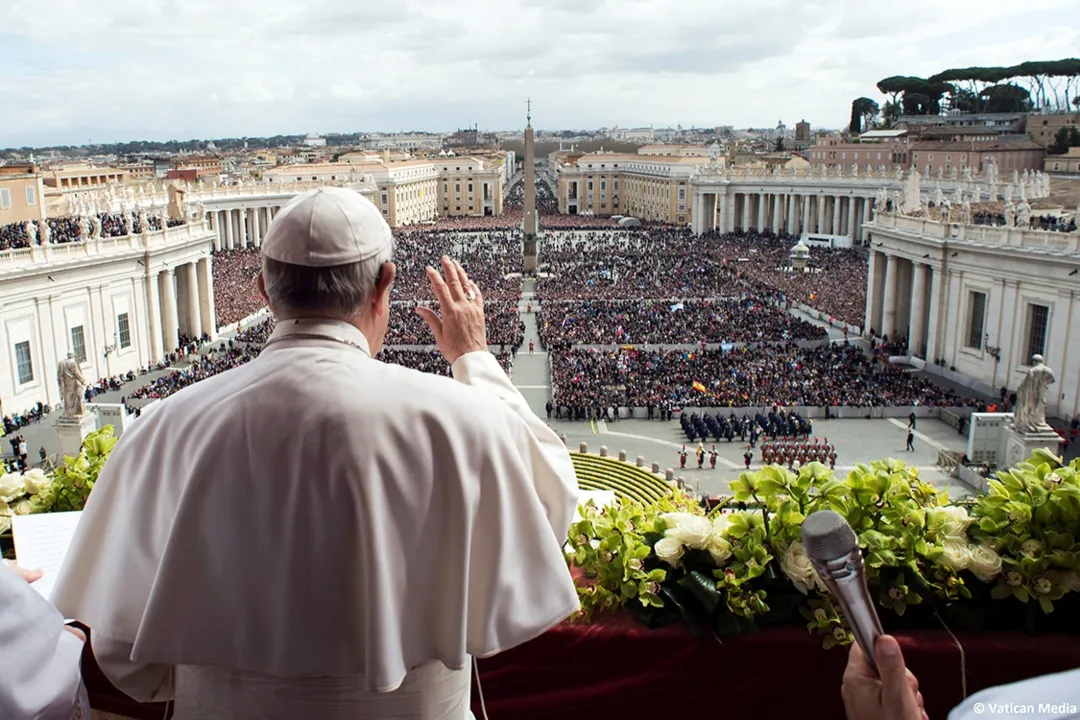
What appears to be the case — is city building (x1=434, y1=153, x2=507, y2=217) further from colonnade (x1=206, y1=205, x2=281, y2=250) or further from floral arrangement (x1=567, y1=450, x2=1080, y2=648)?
floral arrangement (x1=567, y1=450, x2=1080, y2=648)

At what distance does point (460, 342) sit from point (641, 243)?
81680mm

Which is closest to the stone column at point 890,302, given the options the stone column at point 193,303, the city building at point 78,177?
the stone column at point 193,303

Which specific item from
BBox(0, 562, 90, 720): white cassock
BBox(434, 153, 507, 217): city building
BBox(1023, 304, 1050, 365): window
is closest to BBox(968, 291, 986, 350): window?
BBox(1023, 304, 1050, 365): window

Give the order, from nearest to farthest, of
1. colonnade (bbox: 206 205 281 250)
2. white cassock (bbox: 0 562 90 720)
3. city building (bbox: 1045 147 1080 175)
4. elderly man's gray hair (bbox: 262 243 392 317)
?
white cassock (bbox: 0 562 90 720) < elderly man's gray hair (bbox: 262 243 392 317) < city building (bbox: 1045 147 1080 175) < colonnade (bbox: 206 205 281 250)

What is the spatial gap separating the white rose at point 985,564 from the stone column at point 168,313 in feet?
137

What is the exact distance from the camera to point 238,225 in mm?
81812

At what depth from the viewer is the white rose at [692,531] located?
16.2 ft

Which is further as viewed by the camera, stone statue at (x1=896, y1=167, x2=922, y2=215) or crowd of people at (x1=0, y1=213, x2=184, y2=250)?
stone statue at (x1=896, y1=167, x2=922, y2=215)

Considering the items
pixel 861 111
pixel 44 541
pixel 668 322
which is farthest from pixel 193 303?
pixel 861 111

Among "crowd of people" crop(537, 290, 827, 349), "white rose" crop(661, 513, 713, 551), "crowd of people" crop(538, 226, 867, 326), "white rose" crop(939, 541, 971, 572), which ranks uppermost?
"white rose" crop(661, 513, 713, 551)

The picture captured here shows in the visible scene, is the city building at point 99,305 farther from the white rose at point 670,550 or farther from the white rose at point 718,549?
the white rose at point 718,549

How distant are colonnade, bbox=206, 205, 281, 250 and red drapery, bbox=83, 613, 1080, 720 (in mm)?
77031

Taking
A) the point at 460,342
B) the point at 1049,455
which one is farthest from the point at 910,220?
the point at 460,342

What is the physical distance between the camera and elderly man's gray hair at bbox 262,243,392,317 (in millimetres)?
2740
